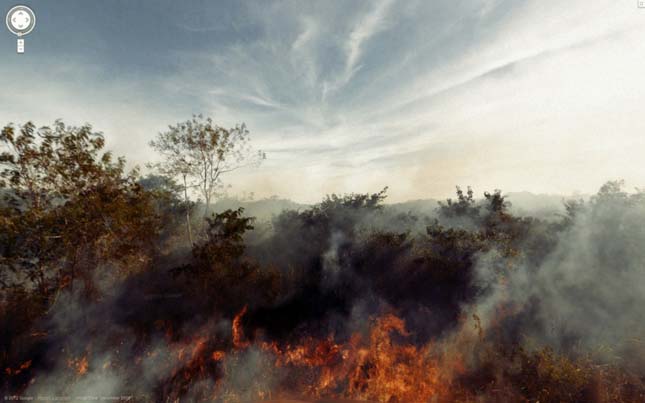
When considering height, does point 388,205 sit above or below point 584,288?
above

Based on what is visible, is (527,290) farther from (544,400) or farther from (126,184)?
(126,184)

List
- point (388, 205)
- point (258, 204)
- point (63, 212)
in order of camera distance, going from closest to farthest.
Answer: point (63, 212), point (388, 205), point (258, 204)

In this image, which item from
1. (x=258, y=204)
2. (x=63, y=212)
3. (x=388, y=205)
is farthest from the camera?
(x=258, y=204)

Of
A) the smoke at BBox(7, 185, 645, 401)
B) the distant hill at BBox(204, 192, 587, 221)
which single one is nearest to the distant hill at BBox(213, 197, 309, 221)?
the distant hill at BBox(204, 192, 587, 221)

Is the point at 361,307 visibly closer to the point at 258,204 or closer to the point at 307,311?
the point at 307,311

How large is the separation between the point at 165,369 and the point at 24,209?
6.79 m

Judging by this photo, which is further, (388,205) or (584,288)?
(388,205)

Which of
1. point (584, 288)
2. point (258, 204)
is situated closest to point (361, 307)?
point (584, 288)

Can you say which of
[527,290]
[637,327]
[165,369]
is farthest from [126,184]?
[637,327]

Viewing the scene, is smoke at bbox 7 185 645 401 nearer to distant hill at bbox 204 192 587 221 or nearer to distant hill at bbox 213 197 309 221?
distant hill at bbox 204 192 587 221

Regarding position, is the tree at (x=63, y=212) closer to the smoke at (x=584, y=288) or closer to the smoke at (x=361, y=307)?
the smoke at (x=361, y=307)

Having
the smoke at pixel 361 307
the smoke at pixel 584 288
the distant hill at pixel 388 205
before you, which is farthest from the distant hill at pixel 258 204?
the smoke at pixel 584 288

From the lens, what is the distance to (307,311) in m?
12.1

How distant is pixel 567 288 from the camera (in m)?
11.4
